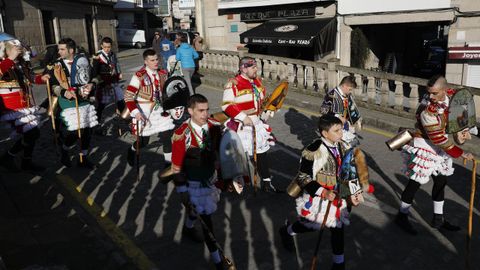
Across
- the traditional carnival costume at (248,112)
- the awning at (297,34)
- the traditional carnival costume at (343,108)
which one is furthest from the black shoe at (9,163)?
the awning at (297,34)

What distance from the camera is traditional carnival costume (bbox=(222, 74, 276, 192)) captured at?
6363 mm

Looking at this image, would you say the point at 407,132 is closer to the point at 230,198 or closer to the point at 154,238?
the point at 230,198

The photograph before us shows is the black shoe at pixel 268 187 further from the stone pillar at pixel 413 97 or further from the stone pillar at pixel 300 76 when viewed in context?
the stone pillar at pixel 300 76

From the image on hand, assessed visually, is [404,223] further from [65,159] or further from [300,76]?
[300,76]

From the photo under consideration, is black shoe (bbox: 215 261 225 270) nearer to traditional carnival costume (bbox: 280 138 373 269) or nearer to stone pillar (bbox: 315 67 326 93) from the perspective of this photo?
traditional carnival costume (bbox: 280 138 373 269)

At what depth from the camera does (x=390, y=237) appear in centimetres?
533

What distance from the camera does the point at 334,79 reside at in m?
13.5

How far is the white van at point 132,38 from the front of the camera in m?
45.1

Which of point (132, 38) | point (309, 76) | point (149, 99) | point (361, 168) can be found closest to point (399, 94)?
point (309, 76)

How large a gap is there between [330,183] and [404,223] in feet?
6.08

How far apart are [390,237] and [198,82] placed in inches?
545

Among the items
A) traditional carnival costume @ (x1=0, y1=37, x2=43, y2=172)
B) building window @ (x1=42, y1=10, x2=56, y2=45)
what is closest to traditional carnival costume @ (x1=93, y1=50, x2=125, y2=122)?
traditional carnival costume @ (x1=0, y1=37, x2=43, y2=172)

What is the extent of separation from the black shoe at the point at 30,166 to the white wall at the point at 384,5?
490 inches

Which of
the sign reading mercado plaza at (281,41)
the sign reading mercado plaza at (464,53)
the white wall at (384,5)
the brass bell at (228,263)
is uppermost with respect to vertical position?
the white wall at (384,5)
